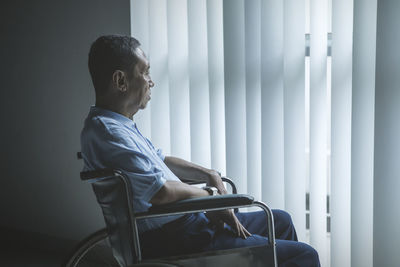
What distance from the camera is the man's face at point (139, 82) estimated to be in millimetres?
1338

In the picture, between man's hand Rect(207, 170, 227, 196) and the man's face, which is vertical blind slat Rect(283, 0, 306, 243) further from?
the man's face

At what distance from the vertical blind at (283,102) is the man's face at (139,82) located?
65cm

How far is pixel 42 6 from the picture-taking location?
2635 millimetres

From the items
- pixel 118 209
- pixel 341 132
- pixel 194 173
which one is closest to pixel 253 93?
pixel 341 132

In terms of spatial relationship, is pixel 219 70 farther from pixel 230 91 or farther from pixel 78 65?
pixel 78 65

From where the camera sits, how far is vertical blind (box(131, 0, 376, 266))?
Answer: 171cm

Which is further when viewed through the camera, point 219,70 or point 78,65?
point 78,65

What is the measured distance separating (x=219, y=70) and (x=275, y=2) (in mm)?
405

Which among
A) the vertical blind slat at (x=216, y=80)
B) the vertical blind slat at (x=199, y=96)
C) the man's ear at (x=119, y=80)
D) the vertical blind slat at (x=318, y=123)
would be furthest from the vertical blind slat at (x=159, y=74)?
the man's ear at (x=119, y=80)

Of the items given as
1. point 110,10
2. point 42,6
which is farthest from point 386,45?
point 42,6

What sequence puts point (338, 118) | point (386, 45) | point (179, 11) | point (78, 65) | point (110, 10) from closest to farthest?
point (386, 45), point (338, 118), point (179, 11), point (110, 10), point (78, 65)

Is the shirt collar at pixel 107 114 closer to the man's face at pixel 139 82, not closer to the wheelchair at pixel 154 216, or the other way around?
the man's face at pixel 139 82

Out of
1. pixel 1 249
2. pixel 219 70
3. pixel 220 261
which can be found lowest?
pixel 1 249

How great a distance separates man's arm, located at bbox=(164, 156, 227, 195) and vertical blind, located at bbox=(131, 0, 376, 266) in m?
0.46
